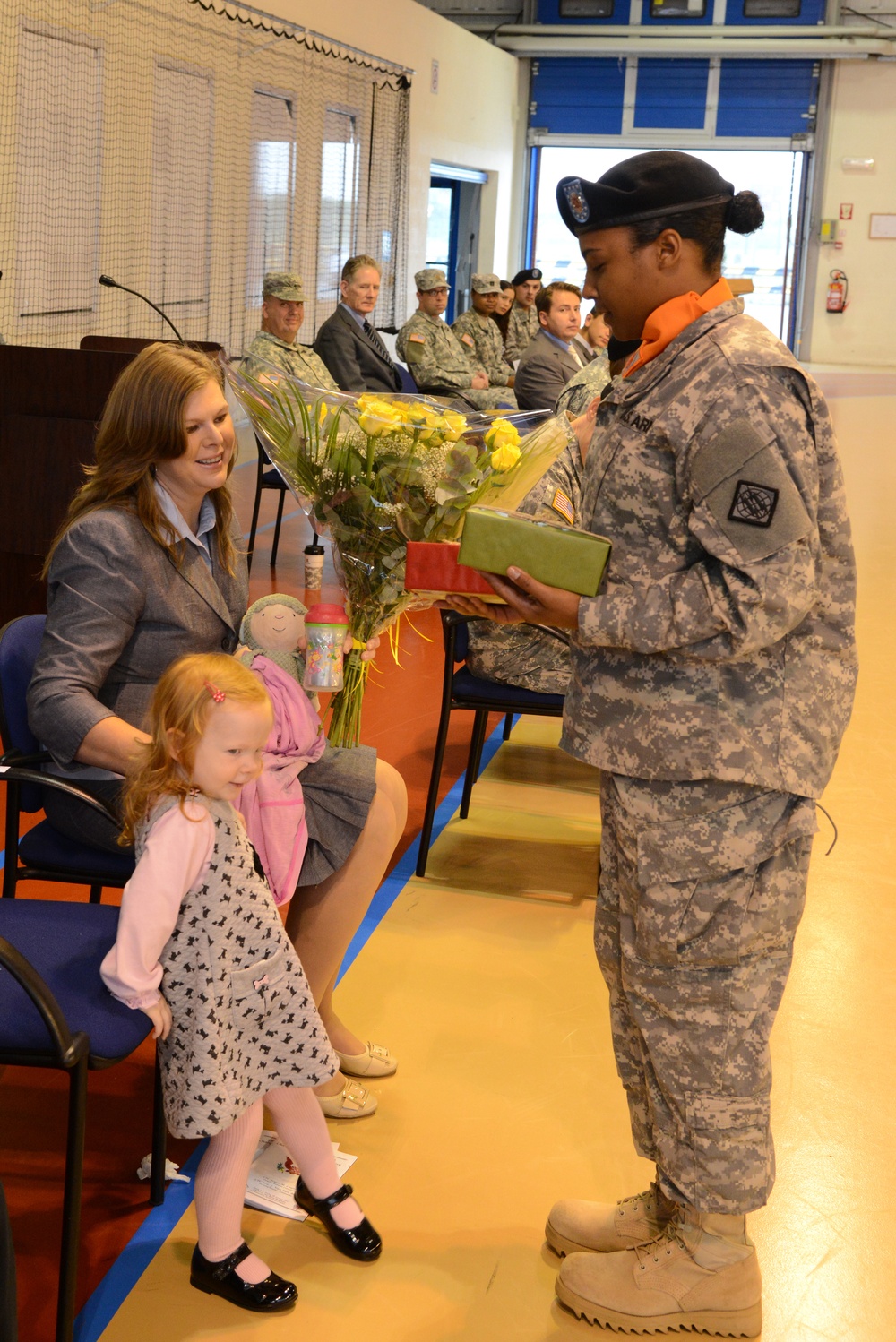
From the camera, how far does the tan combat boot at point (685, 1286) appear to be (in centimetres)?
185

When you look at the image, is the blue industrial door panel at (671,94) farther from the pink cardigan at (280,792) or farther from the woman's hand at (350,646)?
the pink cardigan at (280,792)

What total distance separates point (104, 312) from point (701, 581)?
23.0ft

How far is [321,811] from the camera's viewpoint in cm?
224

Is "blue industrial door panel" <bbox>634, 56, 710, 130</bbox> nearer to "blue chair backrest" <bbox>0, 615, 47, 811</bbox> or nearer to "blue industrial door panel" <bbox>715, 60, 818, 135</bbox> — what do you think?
"blue industrial door panel" <bbox>715, 60, 818, 135</bbox>

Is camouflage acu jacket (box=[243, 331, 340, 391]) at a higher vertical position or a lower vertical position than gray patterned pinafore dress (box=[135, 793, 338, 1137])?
higher

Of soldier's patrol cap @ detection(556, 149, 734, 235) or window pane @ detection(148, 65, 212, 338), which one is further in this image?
window pane @ detection(148, 65, 212, 338)

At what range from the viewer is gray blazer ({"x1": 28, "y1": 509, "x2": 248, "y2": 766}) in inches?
81.0

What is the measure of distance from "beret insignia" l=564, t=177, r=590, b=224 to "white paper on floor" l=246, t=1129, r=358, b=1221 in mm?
1528

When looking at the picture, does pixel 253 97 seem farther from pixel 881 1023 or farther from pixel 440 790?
pixel 881 1023

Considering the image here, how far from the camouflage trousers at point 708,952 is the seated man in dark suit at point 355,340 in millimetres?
5545

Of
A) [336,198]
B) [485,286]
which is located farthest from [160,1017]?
[336,198]

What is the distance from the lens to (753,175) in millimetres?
18156

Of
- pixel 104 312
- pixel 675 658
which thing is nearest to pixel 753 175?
pixel 104 312

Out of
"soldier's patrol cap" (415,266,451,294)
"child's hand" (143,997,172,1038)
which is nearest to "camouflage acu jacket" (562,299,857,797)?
"child's hand" (143,997,172,1038)
